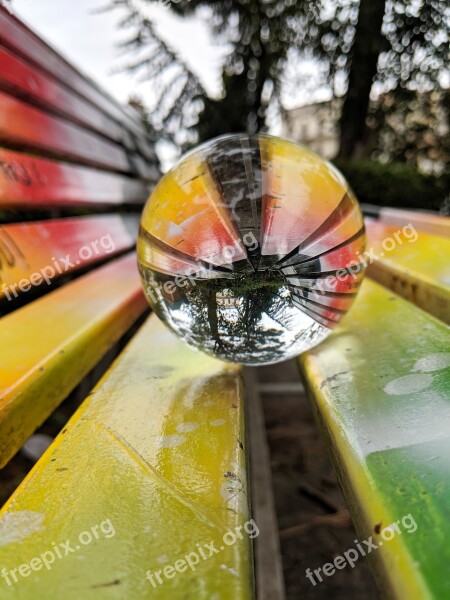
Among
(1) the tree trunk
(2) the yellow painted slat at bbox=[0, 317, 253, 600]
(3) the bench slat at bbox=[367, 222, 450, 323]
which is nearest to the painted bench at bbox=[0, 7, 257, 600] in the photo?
(2) the yellow painted slat at bbox=[0, 317, 253, 600]

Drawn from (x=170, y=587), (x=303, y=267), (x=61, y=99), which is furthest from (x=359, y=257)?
(x=61, y=99)

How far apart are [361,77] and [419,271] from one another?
3669 millimetres

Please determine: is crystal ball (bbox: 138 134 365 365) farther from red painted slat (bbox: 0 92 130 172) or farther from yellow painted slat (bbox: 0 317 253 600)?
red painted slat (bbox: 0 92 130 172)

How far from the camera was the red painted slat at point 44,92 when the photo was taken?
1420 millimetres

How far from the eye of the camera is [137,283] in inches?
57.6

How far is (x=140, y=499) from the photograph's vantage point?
0.48m

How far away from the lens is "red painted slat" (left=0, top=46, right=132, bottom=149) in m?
1.42

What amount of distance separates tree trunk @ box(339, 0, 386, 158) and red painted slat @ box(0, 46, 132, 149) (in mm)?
1813

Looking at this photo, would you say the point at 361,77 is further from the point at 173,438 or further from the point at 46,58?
the point at 173,438

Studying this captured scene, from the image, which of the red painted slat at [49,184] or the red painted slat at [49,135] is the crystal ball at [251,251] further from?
the red painted slat at [49,135]

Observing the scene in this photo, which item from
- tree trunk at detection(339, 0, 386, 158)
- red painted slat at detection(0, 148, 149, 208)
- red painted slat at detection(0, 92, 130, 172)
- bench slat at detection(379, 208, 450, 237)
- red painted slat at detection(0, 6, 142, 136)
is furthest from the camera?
tree trunk at detection(339, 0, 386, 158)

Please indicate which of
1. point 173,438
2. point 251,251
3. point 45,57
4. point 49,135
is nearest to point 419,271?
point 251,251

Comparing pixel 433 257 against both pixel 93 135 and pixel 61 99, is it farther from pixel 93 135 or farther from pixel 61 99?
pixel 93 135

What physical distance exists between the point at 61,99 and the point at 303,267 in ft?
5.08
